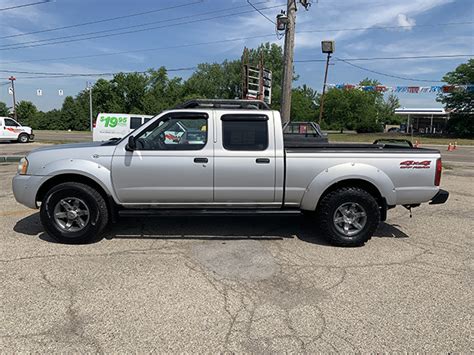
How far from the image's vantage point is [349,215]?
4.80 meters

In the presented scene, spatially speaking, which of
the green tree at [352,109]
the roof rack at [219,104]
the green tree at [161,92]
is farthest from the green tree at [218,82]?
the roof rack at [219,104]

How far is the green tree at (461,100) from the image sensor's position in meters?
43.5

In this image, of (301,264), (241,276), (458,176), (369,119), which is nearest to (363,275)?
(301,264)

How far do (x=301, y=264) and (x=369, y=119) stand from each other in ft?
204

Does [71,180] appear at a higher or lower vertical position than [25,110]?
lower

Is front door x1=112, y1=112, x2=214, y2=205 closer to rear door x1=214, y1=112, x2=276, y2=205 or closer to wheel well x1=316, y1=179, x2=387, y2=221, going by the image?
rear door x1=214, y1=112, x2=276, y2=205

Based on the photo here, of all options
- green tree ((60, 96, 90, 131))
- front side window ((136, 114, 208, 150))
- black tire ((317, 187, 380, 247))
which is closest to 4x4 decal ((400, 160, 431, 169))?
black tire ((317, 187, 380, 247))

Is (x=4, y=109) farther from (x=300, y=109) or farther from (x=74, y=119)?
(x=300, y=109)

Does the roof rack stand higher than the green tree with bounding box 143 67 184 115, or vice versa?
the green tree with bounding box 143 67 184 115

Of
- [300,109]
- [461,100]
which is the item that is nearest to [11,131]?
[300,109]

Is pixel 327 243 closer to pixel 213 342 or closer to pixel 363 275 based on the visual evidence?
pixel 363 275

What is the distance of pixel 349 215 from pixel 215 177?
74.5 inches

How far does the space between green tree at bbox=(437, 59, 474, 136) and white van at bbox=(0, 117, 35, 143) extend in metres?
46.1

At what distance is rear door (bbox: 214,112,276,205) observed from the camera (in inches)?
183
